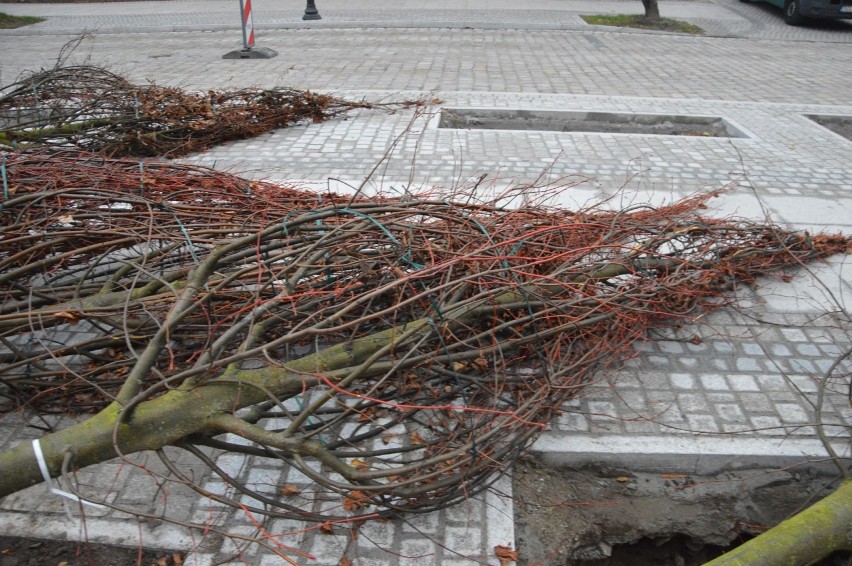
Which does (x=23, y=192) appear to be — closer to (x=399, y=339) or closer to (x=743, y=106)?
(x=399, y=339)

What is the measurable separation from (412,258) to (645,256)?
6.14 feet

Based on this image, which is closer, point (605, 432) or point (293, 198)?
point (605, 432)

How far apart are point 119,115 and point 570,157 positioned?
16.7 feet

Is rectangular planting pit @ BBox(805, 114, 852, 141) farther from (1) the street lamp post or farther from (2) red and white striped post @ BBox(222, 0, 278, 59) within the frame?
(1) the street lamp post

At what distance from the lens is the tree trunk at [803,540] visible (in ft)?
9.75

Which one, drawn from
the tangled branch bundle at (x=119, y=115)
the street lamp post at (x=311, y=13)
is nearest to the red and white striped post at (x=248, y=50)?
the street lamp post at (x=311, y=13)

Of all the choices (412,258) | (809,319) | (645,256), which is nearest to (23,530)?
(412,258)

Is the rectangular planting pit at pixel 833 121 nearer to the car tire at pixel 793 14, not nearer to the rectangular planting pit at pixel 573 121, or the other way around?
the rectangular planting pit at pixel 573 121

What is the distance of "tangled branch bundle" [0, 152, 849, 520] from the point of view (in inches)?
126

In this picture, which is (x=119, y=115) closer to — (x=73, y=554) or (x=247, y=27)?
(x=73, y=554)

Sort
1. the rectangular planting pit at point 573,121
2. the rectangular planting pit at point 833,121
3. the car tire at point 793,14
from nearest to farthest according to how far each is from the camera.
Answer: the rectangular planting pit at point 573,121 < the rectangular planting pit at point 833,121 < the car tire at point 793,14

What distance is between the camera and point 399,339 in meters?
3.38

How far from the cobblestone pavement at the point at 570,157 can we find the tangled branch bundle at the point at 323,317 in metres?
0.26

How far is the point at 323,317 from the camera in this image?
3.88m
